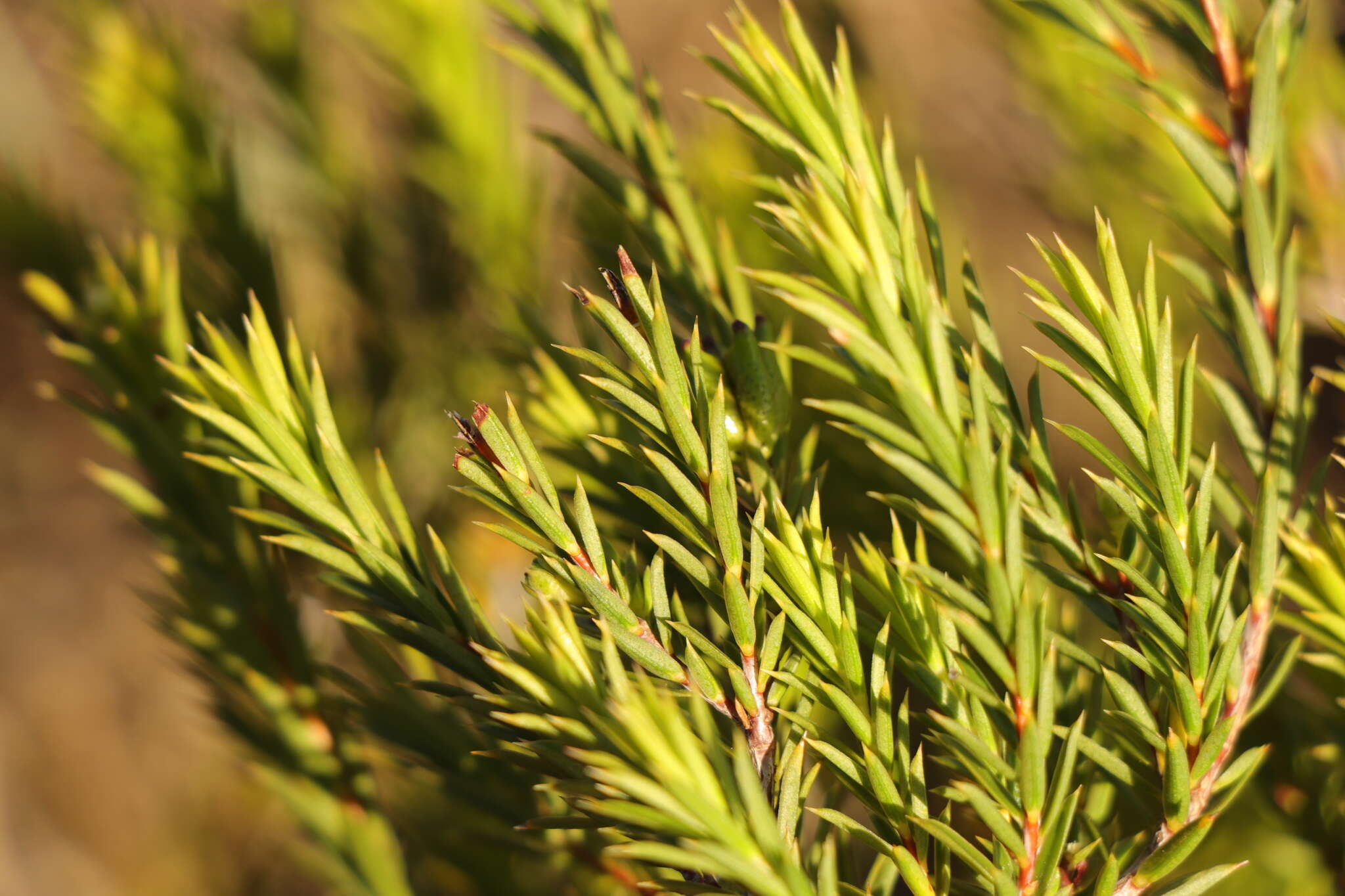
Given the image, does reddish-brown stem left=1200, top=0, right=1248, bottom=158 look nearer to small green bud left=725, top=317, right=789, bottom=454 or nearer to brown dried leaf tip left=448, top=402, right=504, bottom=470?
small green bud left=725, top=317, right=789, bottom=454

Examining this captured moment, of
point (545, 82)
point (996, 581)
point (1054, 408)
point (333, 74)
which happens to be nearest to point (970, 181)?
point (1054, 408)

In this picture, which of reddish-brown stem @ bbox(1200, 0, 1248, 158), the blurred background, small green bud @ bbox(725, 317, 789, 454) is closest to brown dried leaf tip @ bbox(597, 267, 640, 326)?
small green bud @ bbox(725, 317, 789, 454)

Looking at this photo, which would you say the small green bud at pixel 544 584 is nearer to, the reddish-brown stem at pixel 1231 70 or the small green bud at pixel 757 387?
the small green bud at pixel 757 387

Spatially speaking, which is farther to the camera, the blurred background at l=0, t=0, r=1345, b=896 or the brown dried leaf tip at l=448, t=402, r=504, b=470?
the blurred background at l=0, t=0, r=1345, b=896

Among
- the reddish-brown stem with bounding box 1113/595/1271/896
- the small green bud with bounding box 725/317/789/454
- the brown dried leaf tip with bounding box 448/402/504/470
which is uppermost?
the brown dried leaf tip with bounding box 448/402/504/470

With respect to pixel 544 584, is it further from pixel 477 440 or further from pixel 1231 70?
pixel 1231 70

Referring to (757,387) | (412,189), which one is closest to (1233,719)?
(757,387)

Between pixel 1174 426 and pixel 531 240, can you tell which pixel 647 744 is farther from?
pixel 531 240

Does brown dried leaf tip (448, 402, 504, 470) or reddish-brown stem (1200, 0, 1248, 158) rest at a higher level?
reddish-brown stem (1200, 0, 1248, 158)

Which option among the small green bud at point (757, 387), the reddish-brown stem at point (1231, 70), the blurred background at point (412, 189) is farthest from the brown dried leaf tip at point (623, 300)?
the reddish-brown stem at point (1231, 70)
